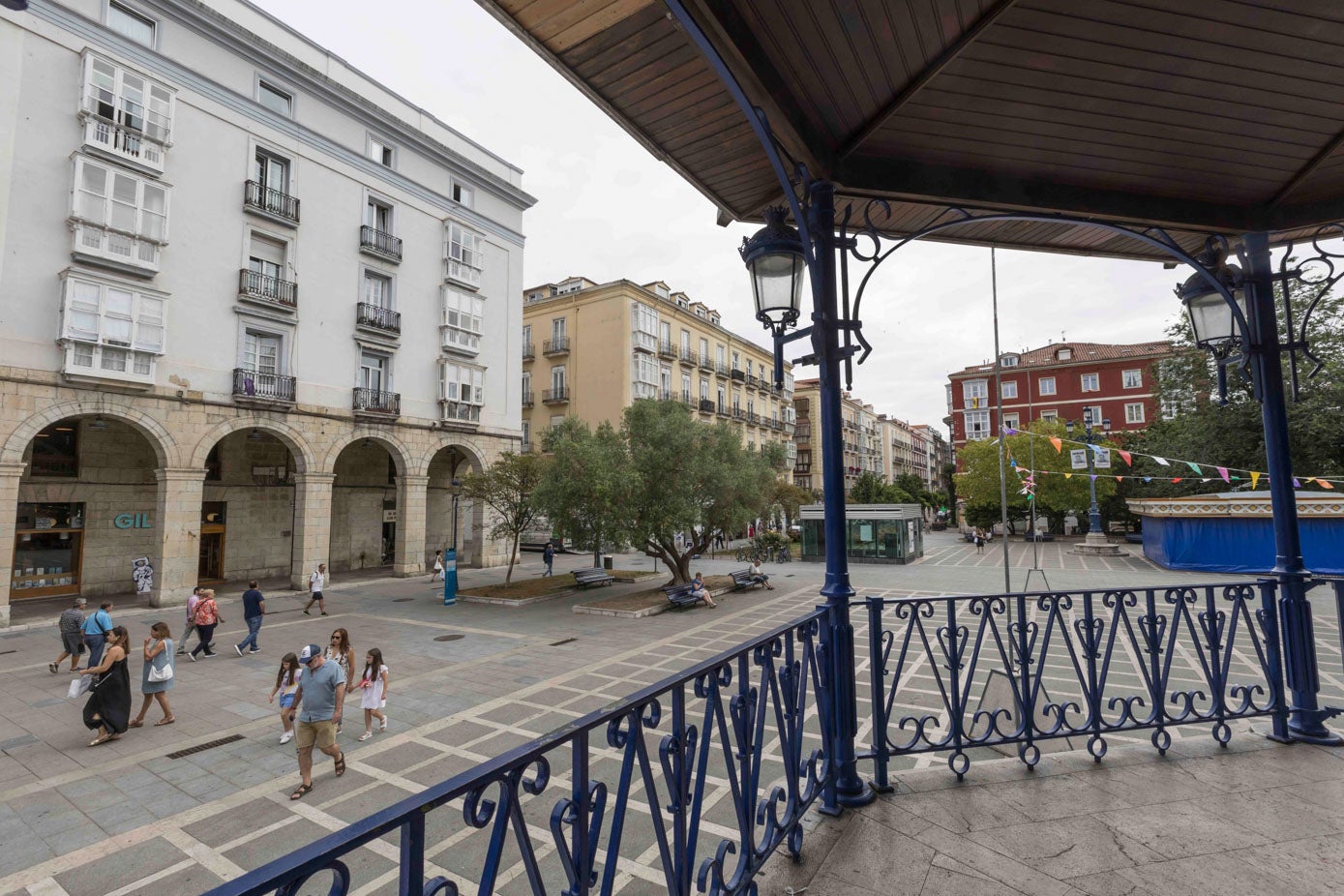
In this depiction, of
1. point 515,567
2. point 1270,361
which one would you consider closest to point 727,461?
point 515,567

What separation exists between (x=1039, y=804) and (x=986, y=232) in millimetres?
4180

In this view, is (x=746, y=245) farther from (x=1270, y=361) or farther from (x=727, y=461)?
(x=727, y=461)

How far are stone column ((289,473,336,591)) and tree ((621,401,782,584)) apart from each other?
10043 mm

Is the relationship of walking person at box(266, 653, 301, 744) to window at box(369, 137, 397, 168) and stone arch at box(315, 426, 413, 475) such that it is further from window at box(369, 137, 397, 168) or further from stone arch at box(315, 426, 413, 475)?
window at box(369, 137, 397, 168)

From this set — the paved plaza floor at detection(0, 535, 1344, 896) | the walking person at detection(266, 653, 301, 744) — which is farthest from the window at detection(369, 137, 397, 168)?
the walking person at detection(266, 653, 301, 744)

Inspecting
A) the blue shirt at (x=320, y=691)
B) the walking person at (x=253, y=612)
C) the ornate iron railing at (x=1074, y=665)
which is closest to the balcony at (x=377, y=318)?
the walking person at (x=253, y=612)

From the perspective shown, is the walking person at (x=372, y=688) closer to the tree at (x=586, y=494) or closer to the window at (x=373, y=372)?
the tree at (x=586, y=494)

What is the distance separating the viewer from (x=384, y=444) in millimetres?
22078

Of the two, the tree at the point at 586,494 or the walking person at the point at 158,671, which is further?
the tree at the point at 586,494

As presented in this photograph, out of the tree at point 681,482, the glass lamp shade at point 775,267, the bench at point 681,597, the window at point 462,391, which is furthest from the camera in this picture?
the window at point 462,391

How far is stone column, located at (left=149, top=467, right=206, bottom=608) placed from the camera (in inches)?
635

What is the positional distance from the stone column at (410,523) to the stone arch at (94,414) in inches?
247

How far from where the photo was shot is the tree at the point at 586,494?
53.8ft

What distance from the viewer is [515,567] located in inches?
1025
